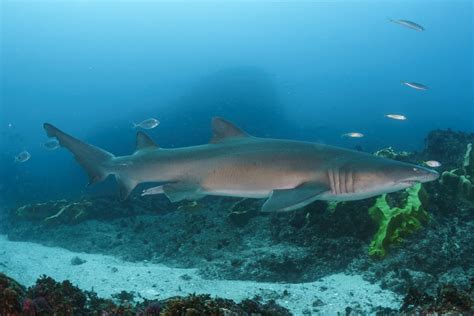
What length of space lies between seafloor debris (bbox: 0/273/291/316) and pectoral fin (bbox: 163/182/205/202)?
2189 mm

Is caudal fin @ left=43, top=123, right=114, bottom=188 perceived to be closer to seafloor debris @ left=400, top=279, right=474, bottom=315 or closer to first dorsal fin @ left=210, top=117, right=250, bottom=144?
first dorsal fin @ left=210, top=117, right=250, bottom=144

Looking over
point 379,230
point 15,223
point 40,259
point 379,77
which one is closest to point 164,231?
point 40,259

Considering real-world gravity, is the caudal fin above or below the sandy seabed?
above

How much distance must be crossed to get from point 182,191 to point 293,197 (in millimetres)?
1935

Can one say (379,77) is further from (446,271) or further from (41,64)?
(446,271)

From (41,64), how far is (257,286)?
14296 centimetres

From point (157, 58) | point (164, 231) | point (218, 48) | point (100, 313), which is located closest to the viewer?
point (100, 313)

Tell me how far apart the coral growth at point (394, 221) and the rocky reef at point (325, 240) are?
0.06 feet

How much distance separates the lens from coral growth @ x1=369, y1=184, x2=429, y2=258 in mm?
7340

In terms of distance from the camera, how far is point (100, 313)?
419 cm

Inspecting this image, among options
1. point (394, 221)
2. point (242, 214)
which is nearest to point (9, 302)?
point (394, 221)

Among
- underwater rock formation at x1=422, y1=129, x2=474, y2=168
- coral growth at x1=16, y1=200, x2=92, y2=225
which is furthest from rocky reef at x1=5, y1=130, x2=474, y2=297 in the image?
underwater rock formation at x1=422, y1=129, x2=474, y2=168

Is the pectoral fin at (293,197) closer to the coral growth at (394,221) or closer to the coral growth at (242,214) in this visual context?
the coral growth at (394,221)

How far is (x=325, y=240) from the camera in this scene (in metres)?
8.16
